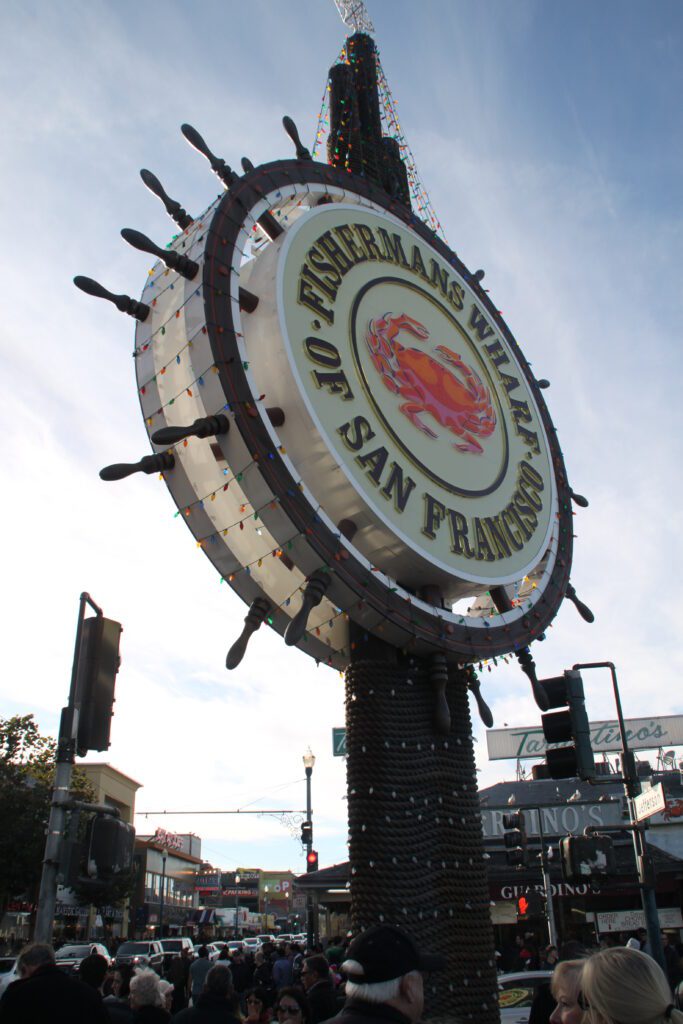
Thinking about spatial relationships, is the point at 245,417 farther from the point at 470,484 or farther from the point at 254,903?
the point at 254,903

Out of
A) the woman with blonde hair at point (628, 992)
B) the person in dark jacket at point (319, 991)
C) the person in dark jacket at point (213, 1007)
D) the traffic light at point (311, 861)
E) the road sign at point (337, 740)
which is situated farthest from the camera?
the traffic light at point (311, 861)

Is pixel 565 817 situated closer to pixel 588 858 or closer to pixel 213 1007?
pixel 588 858

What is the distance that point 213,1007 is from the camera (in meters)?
5.64

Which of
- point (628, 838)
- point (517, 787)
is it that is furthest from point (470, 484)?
point (517, 787)

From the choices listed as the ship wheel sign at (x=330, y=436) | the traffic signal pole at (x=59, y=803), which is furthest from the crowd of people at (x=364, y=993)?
the ship wheel sign at (x=330, y=436)

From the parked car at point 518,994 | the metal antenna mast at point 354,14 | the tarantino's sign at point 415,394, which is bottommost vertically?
the parked car at point 518,994

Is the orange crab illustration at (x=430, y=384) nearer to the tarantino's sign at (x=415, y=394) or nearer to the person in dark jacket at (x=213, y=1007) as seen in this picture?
the tarantino's sign at (x=415, y=394)

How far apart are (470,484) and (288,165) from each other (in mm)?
A: 4892

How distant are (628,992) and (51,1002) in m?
3.25

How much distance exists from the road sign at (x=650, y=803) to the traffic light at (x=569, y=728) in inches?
23.3

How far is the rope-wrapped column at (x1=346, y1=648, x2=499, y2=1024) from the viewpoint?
8742 mm

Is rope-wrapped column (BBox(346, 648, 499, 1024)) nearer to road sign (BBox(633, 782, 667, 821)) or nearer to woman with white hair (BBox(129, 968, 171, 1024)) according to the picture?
road sign (BBox(633, 782, 667, 821))

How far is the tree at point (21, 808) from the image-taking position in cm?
3384

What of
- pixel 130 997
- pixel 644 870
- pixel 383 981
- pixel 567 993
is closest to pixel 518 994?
pixel 644 870
